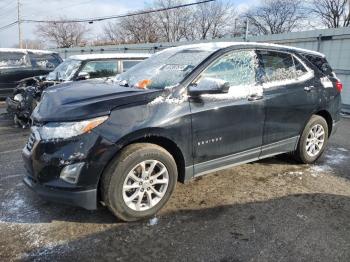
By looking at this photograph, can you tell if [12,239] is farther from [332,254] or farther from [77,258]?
[332,254]

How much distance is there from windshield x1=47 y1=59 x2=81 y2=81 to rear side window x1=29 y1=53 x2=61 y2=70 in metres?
3.50

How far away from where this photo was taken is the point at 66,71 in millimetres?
8133

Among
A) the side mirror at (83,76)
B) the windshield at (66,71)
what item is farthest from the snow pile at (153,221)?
the windshield at (66,71)

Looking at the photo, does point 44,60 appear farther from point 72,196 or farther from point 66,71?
point 72,196

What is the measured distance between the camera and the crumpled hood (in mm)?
3256

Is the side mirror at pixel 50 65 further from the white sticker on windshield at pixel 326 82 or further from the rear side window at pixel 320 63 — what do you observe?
the white sticker on windshield at pixel 326 82

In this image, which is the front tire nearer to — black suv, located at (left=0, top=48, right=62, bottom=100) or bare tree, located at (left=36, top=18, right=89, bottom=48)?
black suv, located at (left=0, top=48, right=62, bottom=100)

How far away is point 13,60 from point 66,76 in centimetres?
468

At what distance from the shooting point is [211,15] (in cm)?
6112

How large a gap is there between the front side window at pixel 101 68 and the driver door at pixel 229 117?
469cm

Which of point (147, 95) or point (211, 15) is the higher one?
point (211, 15)

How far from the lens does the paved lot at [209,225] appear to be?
302cm

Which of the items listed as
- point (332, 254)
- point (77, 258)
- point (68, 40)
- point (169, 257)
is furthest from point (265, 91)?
point (68, 40)

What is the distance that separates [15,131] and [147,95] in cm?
509
